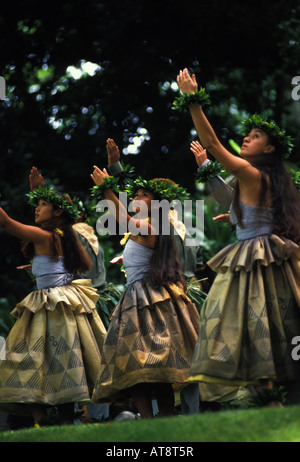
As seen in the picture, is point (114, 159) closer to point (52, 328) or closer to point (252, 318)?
point (52, 328)

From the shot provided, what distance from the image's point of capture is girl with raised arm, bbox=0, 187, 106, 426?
20.9ft

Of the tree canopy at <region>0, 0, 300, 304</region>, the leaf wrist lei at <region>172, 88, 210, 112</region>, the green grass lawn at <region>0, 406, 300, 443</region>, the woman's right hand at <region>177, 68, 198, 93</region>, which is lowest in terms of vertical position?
the green grass lawn at <region>0, 406, 300, 443</region>

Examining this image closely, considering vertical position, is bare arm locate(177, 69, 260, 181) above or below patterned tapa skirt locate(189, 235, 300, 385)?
above

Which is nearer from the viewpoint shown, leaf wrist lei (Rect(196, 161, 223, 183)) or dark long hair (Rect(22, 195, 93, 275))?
leaf wrist lei (Rect(196, 161, 223, 183))

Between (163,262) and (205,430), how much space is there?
2158mm

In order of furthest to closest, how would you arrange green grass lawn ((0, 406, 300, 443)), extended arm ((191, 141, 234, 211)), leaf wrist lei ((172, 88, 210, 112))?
extended arm ((191, 141, 234, 211)) → leaf wrist lei ((172, 88, 210, 112)) → green grass lawn ((0, 406, 300, 443))

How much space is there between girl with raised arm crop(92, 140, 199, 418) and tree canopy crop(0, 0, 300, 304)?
662cm

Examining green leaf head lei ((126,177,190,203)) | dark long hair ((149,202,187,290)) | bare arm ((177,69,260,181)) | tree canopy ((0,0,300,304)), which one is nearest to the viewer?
bare arm ((177,69,260,181))

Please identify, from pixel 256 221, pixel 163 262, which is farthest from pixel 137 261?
pixel 256 221

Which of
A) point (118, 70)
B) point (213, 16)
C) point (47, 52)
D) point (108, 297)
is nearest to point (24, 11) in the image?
point (47, 52)

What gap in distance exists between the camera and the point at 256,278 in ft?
17.5

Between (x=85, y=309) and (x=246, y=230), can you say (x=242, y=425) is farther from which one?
(x=85, y=309)

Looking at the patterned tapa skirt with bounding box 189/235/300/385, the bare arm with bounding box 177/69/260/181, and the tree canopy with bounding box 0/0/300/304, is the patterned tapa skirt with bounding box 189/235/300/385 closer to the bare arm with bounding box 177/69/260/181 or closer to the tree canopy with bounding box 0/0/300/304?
the bare arm with bounding box 177/69/260/181

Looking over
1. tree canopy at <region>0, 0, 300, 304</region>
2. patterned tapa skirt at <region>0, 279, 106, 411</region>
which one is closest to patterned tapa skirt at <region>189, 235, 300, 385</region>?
patterned tapa skirt at <region>0, 279, 106, 411</region>
